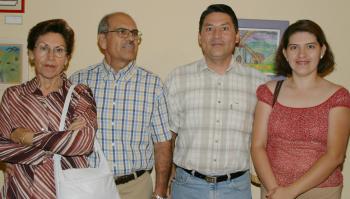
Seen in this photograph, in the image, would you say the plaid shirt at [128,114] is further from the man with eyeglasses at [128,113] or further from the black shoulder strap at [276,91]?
the black shoulder strap at [276,91]

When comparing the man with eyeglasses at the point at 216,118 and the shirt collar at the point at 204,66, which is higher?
the shirt collar at the point at 204,66

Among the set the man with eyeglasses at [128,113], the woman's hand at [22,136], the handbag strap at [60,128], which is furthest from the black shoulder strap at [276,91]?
the woman's hand at [22,136]

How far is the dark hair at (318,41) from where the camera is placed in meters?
2.12

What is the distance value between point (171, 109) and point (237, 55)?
2.22 feet

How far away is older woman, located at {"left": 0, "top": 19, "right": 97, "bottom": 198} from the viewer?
190cm

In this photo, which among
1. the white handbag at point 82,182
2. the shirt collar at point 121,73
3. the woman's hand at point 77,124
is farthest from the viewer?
the shirt collar at point 121,73

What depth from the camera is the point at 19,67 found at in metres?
2.76

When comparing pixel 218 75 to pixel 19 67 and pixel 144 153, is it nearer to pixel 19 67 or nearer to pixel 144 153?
pixel 144 153

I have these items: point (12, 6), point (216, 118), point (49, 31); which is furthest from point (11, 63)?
point (216, 118)

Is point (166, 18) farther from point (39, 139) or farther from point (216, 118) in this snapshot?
point (39, 139)

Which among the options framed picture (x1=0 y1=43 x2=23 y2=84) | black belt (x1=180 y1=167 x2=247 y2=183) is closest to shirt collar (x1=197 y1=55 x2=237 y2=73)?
black belt (x1=180 y1=167 x2=247 y2=183)

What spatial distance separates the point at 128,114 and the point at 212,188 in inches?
25.6

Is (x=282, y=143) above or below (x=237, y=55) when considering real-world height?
below

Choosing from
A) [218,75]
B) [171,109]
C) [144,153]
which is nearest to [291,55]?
[218,75]
